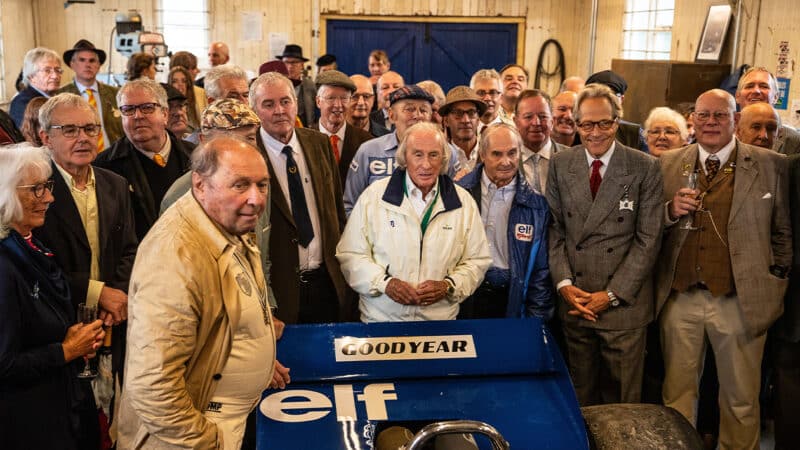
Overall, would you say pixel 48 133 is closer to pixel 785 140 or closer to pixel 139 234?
pixel 139 234

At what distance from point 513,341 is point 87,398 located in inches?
70.7

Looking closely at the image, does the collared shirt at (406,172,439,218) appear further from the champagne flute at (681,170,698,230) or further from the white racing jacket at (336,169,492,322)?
the champagne flute at (681,170,698,230)

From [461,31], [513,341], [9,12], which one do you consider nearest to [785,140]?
[513,341]

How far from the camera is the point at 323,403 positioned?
2.80 metres

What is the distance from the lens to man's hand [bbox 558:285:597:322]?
3.85m

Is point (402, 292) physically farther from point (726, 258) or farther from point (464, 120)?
point (464, 120)

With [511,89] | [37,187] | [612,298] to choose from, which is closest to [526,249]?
[612,298]

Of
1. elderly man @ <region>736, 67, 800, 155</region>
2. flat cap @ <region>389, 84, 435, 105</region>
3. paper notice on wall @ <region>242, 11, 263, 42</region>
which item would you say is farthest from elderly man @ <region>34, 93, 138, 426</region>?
paper notice on wall @ <region>242, 11, 263, 42</region>

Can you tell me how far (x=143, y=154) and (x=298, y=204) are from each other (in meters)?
0.97

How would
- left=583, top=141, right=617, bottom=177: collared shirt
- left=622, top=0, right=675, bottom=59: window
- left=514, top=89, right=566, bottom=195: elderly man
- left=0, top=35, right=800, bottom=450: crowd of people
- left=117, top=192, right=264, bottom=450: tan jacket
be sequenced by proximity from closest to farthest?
left=117, top=192, right=264, bottom=450: tan jacket → left=0, top=35, right=800, bottom=450: crowd of people → left=583, top=141, right=617, bottom=177: collared shirt → left=514, top=89, right=566, bottom=195: elderly man → left=622, top=0, right=675, bottom=59: window

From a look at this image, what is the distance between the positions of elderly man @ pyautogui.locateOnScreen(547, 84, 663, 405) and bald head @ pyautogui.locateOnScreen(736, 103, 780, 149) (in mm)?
1044

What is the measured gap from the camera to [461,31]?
39.8ft

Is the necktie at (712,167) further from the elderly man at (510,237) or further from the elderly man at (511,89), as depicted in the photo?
the elderly man at (511,89)

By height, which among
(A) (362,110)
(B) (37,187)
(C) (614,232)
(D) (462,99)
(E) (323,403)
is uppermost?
(D) (462,99)
